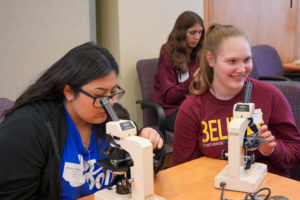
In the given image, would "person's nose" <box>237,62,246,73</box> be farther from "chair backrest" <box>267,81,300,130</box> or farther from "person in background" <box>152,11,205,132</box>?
"person in background" <box>152,11,205,132</box>

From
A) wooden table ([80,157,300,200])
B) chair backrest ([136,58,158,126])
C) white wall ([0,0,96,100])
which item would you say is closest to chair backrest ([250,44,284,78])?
chair backrest ([136,58,158,126])

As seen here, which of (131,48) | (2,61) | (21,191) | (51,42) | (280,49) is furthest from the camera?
(280,49)

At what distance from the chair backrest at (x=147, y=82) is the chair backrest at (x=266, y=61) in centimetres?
133

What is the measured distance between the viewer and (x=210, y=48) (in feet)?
5.70

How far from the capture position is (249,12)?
4145 mm

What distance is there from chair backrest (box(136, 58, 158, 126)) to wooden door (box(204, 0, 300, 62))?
1.05 metres

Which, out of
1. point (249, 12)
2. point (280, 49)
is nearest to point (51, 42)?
point (249, 12)

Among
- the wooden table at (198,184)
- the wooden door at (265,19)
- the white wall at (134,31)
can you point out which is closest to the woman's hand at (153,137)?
the wooden table at (198,184)

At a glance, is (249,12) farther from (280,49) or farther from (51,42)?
(51,42)

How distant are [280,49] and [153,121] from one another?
8.46 feet

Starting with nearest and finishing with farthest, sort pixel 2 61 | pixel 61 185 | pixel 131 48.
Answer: pixel 61 185 → pixel 2 61 → pixel 131 48

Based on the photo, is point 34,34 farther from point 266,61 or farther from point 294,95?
point 266,61

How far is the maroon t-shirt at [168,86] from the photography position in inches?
112

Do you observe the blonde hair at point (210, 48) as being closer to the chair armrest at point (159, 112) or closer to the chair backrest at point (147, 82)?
the chair armrest at point (159, 112)
